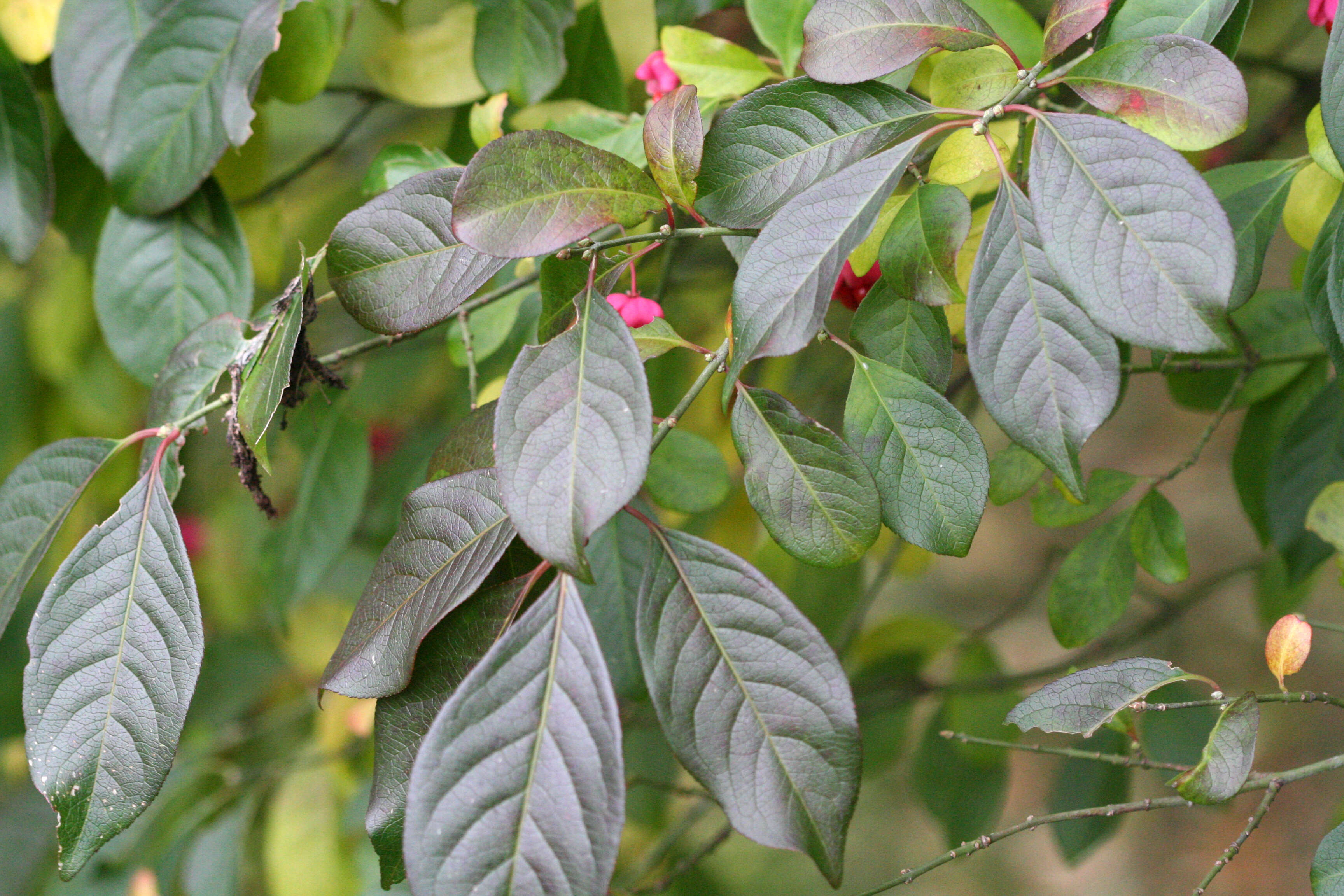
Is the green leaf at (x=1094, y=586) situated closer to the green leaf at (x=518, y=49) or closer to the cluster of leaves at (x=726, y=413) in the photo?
the cluster of leaves at (x=726, y=413)

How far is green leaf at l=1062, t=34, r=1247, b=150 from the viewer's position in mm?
373

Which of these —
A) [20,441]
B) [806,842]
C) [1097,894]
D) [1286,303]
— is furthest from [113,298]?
[1097,894]

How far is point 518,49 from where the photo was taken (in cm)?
71

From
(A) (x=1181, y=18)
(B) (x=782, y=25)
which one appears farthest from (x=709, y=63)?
(A) (x=1181, y=18)

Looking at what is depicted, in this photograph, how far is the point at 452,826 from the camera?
1.13ft

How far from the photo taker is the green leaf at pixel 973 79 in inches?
17.2

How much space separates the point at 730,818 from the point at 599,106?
607mm

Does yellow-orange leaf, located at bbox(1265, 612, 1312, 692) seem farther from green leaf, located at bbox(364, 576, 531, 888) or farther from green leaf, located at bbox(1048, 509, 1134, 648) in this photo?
green leaf, located at bbox(364, 576, 531, 888)

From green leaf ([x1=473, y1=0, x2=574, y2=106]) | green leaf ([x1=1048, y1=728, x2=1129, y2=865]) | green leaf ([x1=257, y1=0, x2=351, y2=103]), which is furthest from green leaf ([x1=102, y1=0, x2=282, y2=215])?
green leaf ([x1=1048, y1=728, x2=1129, y2=865])

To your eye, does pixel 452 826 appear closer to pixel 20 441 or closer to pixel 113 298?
pixel 113 298

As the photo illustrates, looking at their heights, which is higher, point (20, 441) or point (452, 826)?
point (452, 826)

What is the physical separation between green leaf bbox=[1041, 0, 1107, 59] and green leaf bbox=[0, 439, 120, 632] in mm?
507

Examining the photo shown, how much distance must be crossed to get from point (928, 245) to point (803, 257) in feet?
0.29

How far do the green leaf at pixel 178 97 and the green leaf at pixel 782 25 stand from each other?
36 centimetres
